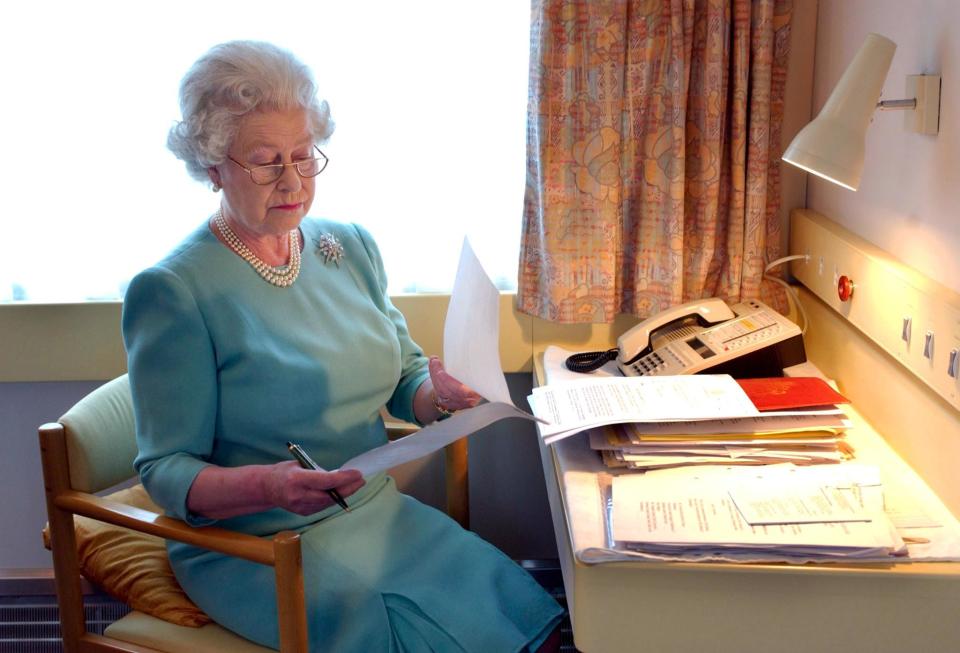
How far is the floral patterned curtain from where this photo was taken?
2117 millimetres

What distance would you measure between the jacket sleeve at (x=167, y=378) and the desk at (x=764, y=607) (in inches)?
26.0

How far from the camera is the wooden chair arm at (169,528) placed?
4.82 feet

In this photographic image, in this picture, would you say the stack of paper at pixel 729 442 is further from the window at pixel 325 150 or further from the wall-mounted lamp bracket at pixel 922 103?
the window at pixel 325 150

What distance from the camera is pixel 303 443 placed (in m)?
1.74

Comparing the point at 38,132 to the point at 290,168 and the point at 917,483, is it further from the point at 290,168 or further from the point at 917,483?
the point at 917,483

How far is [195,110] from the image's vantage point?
1643 mm

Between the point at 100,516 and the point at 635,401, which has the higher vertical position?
the point at 635,401

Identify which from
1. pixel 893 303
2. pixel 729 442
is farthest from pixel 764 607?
pixel 893 303

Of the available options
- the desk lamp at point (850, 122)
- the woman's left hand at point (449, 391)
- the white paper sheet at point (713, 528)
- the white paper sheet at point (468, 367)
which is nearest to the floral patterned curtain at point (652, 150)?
the woman's left hand at point (449, 391)

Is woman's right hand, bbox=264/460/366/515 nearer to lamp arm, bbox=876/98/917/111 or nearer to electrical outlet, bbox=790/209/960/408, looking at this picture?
electrical outlet, bbox=790/209/960/408

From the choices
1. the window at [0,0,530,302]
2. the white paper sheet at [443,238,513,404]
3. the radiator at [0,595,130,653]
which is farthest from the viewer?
the radiator at [0,595,130,653]

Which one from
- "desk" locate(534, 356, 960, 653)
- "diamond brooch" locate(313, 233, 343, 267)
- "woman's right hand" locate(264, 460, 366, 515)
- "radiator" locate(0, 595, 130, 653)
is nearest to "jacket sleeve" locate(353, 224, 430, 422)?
"diamond brooch" locate(313, 233, 343, 267)

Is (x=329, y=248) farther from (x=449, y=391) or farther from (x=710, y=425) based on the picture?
(x=710, y=425)

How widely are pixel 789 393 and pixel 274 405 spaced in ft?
2.79
